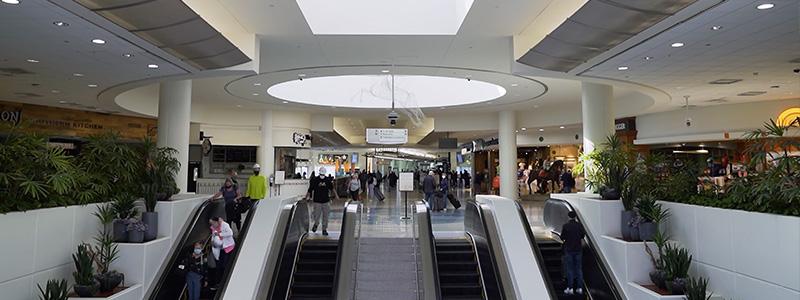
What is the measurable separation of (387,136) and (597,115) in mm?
9289

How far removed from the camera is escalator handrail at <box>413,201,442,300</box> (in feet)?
23.6

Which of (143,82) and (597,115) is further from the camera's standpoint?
(597,115)

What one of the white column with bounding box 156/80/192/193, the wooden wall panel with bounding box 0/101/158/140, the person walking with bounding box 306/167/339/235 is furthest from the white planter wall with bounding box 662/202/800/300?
the wooden wall panel with bounding box 0/101/158/140

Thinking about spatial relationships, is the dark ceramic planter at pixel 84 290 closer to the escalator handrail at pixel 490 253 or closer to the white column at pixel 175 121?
the white column at pixel 175 121

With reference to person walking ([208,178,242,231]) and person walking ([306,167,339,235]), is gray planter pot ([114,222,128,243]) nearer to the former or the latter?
person walking ([208,178,242,231])

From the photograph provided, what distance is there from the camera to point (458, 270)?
878cm

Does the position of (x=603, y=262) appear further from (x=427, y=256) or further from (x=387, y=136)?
(x=387, y=136)

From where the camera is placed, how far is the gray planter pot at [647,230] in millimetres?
7047

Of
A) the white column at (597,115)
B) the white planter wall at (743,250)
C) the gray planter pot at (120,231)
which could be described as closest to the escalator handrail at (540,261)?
the white planter wall at (743,250)

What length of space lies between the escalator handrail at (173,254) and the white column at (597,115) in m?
8.64

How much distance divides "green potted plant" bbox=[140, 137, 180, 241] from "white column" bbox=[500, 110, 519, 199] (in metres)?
12.3

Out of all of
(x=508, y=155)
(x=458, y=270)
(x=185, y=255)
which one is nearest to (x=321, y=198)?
(x=185, y=255)

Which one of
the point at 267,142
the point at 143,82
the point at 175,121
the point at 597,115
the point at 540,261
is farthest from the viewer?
the point at 267,142

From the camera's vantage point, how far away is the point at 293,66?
1130 centimetres
